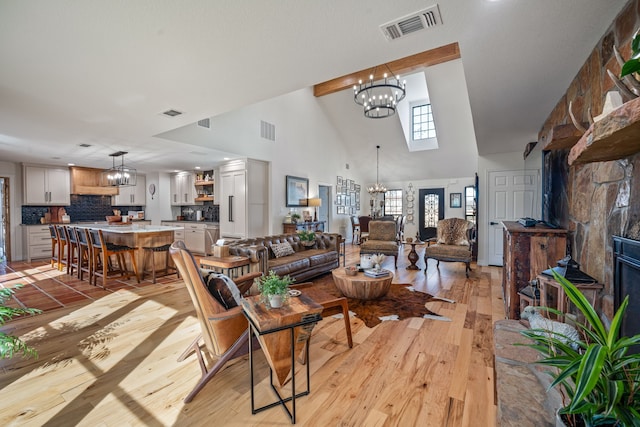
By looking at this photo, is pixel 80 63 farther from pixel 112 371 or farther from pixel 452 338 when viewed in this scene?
pixel 452 338

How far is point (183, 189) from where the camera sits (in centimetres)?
833

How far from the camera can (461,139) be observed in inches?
319

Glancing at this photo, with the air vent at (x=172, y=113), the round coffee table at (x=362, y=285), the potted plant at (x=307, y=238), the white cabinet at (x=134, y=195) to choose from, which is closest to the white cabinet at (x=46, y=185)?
the white cabinet at (x=134, y=195)

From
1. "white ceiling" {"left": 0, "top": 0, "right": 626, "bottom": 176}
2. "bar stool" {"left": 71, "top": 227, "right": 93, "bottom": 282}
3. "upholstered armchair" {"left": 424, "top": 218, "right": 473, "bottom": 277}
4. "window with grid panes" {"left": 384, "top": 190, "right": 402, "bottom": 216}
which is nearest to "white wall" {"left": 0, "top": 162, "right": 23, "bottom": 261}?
"bar stool" {"left": 71, "top": 227, "right": 93, "bottom": 282}

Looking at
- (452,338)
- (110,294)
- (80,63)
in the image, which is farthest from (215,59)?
(110,294)

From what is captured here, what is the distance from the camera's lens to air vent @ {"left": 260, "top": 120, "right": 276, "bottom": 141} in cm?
675

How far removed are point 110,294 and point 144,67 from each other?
3346 millimetres

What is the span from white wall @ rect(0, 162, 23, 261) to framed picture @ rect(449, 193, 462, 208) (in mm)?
12155

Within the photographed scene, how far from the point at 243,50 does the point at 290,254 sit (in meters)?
3.37

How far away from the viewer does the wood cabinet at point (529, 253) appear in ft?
8.66

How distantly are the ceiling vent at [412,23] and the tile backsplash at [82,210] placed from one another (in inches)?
358

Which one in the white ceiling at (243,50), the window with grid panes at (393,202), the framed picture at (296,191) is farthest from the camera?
the window with grid panes at (393,202)

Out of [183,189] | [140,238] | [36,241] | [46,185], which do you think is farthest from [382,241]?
[46,185]

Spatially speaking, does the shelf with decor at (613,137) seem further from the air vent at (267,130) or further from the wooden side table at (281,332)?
the air vent at (267,130)
